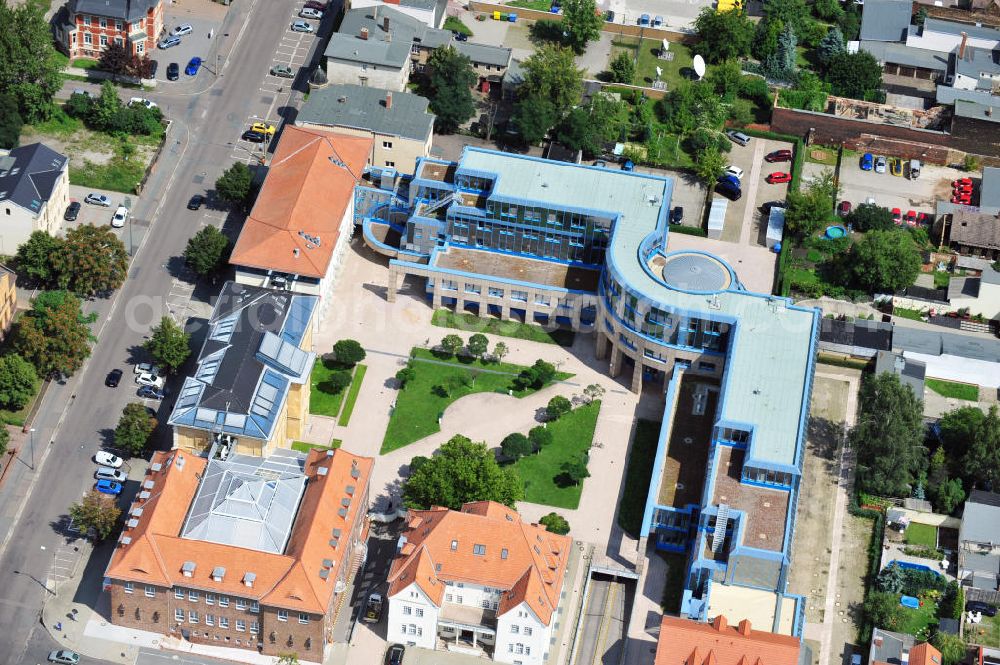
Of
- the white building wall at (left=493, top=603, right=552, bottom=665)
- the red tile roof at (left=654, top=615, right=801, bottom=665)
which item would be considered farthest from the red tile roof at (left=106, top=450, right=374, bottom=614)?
the red tile roof at (left=654, top=615, right=801, bottom=665)

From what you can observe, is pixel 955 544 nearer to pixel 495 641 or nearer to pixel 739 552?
pixel 739 552

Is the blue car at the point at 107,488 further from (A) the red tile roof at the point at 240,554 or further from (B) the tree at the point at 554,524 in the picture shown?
(B) the tree at the point at 554,524

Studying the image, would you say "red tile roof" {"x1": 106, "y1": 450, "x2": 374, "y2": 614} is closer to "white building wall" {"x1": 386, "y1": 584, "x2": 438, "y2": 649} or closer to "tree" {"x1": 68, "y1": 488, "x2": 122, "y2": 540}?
"tree" {"x1": 68, "y1": 488, "x2": 122, "y2": 540}

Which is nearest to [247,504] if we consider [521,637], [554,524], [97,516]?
[97,516]

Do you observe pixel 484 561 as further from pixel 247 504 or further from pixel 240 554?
pixel 247 504

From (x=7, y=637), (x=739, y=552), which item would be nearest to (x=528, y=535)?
(x=739, y=552)

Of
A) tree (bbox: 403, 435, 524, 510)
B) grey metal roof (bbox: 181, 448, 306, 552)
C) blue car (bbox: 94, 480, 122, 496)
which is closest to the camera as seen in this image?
grey metal roof (bbox: 181, 448, 306, 552)
